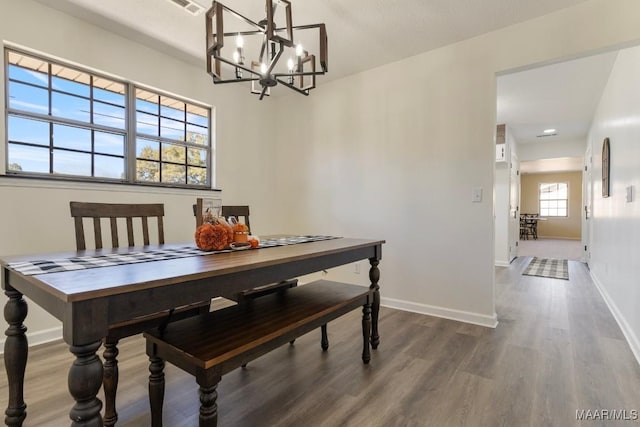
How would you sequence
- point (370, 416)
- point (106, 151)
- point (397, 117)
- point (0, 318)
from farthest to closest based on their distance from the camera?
1. point (397, 117)
2. point (106, 151)
3. point (0, 318)
4. point (370, 416)

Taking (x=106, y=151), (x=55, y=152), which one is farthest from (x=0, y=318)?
(x=106, y=151)

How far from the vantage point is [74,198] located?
97.5 inches

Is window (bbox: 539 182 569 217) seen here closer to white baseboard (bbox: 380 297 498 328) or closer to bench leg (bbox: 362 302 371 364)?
white baseboard (bbox: 380 297 498 328)

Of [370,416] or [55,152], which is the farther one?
[55,152]

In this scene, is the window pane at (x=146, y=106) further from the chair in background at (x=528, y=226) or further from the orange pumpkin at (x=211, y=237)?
the chair in background at (x=528, y=226)

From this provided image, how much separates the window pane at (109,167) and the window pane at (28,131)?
1.17 ft

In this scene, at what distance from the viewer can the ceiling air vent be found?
2.29 metres

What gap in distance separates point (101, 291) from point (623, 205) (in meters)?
3.63

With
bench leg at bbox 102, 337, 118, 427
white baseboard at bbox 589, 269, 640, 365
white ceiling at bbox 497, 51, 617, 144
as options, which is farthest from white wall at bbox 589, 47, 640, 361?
bench leg at bbox 102, 337, 118, 427

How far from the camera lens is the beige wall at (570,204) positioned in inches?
418

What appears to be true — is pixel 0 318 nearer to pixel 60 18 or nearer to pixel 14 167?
pixel 14 167

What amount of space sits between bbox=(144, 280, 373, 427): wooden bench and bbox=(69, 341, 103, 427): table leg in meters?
0.29

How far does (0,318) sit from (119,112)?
178cm

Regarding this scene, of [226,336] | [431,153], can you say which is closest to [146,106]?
[226,336]
